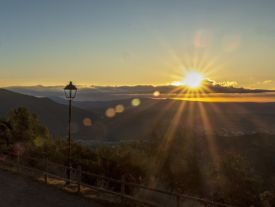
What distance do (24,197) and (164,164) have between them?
31.7 metres

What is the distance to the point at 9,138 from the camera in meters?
51.2

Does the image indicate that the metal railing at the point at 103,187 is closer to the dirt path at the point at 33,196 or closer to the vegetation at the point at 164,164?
the dirt path at the point at 33,196

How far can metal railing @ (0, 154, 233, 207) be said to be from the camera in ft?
54.5

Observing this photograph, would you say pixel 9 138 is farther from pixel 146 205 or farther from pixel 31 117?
pixel 146 205

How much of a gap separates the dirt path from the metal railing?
789 millimetres

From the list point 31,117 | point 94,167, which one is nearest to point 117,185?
point 94,167

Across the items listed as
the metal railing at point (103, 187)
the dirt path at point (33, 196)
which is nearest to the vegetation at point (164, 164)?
the metal railing at point (103, 187)

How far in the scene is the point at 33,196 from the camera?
64.3 ft

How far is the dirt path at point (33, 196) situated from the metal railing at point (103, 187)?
79 cm

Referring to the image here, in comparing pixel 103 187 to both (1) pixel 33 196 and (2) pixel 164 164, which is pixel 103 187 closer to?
(1) pixel 33 196

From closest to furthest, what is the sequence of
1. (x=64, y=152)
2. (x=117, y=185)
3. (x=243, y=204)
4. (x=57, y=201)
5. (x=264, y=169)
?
1. (x=57, y=201)
2. (x=117, y=185)
3. (x=243, y=204)
4. (x=64, y=152)
5. (x=264, y=169)

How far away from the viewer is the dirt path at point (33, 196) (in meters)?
18.1

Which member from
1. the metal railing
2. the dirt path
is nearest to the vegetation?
the metal railing

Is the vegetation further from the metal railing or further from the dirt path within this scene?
the dirt path
